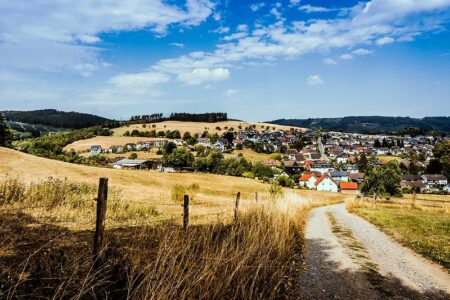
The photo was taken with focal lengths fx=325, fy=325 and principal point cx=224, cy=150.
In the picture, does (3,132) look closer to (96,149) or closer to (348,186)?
(96,149)

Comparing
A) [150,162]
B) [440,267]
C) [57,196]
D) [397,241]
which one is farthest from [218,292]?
[150,162]

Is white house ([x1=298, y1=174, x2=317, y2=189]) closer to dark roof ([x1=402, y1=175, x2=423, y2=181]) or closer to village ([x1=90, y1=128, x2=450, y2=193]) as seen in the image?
village ([x1=90, y1=128, x2=450, y2=193])

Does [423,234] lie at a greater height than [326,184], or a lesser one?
greater

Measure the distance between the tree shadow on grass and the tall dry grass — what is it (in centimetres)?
40

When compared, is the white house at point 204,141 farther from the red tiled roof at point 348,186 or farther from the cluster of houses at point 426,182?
the cluster of houses at point 426,182

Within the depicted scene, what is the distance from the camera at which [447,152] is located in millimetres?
125688

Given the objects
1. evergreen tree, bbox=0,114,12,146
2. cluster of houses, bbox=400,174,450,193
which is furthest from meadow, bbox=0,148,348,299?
cluster of houses, bbox=400,174,450,193

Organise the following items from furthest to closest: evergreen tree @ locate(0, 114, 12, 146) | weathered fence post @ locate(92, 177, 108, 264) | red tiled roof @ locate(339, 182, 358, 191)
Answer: red tiled roof @ locate(339, 182, 358, 191)
evergreen tree @ locate(0, 114, 12, 146)
weathered fence post @ locate(92, 177, 108, 264)

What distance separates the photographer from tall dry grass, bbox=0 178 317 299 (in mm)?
4406

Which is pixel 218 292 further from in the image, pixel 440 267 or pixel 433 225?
pixel 433 225

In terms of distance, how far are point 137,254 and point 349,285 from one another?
482cm

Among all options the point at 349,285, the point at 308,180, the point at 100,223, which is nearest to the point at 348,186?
the point at 308,180

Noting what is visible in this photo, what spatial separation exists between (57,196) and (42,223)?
14.2 ft

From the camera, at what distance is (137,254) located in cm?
627
